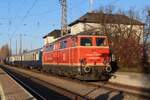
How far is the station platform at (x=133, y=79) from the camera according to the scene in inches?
896

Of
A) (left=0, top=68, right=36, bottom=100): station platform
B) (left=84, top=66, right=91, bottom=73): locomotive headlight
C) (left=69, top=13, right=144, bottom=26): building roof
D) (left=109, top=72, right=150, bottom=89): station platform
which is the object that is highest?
(left=69, top=13, right=144, bottom=26): building roof

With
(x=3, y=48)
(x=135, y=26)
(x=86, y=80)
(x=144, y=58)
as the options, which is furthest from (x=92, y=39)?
(x=3, y=48)

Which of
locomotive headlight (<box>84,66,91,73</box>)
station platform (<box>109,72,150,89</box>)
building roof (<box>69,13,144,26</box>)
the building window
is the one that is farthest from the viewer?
building roof (<box>69,13,144,26</box>)

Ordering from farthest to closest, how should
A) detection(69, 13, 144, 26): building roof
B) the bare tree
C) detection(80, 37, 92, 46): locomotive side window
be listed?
detection(69, 13, 144, 26): building roof → the bare tree → detection(80, 37, 92, 46): locomotive side window

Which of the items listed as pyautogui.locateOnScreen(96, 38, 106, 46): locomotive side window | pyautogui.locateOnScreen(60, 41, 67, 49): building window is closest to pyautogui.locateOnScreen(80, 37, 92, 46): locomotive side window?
pyautogui.locateOnScreen(96, 38, 106, 46): locomotive side window

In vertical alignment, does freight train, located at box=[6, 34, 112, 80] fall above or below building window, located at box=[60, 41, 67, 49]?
below

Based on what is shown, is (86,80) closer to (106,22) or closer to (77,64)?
(77,64)

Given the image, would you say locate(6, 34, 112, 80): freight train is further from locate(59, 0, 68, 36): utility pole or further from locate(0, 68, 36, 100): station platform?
locate(59, 0, 68, 36): utility pole

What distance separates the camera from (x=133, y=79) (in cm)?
2433

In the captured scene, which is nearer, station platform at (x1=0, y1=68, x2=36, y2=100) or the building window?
station platform at (x1=0, y1=68, x2=36, y2=100)

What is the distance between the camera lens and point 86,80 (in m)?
27.3

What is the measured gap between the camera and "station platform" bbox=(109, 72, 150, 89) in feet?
74.7

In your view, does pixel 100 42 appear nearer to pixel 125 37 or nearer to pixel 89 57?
pixel 89 57

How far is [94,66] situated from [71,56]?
219 cm
